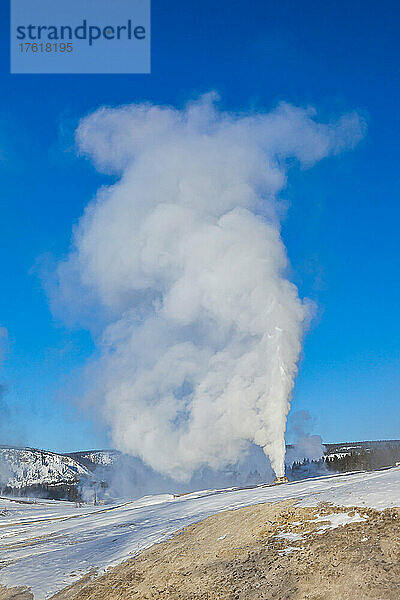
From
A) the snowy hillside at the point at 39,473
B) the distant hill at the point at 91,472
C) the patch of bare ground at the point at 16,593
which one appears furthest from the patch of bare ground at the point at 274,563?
the snowy hillside at the point at 39,473

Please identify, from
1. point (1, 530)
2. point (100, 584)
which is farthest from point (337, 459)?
point (100, 584)

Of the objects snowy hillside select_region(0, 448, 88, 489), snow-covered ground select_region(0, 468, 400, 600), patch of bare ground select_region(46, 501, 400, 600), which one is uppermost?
patch of bare ground select_region(46, 501, 400, 600)

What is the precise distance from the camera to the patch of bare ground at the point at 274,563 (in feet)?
56.5

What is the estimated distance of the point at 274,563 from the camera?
779 inches

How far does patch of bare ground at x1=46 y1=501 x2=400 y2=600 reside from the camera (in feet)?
56.5

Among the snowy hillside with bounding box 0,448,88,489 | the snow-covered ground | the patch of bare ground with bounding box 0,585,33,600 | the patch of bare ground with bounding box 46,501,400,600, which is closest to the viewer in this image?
the patch of bare ground with bounding box 46,501,400,600

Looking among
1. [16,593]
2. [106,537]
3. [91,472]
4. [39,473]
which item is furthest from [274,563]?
[39,473]

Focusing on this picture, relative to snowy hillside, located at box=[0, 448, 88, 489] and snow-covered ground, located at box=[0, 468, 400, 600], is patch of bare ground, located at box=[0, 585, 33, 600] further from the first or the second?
snowy hillside, located at box=[0, 448, 88, 489]

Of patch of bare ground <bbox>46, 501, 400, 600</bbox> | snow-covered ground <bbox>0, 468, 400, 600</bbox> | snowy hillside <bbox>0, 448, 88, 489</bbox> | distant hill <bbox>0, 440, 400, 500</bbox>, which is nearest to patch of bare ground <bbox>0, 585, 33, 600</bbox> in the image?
snow-covered ground <bbox>0, 468, 400, 600</bbox>

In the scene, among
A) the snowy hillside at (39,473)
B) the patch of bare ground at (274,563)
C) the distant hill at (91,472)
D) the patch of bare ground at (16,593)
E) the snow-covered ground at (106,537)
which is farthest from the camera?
the snowy hillside at (39,473)

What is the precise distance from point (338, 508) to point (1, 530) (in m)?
42.4

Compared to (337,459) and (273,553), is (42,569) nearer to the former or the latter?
(273,553)

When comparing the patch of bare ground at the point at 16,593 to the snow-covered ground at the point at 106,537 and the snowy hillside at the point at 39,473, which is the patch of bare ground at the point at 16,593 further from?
the snowy hillside at the point at 39,473

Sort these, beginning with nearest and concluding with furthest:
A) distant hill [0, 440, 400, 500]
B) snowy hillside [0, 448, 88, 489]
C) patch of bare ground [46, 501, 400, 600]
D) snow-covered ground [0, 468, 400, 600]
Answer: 1. patch of bare ground [46, 501, 400, 600]
2. snow-covered ground [0, 468, 400, 600]
3. distant hill [0, 440, 400, 500]
4. snowy hillside [0, 448, 88, 489]
